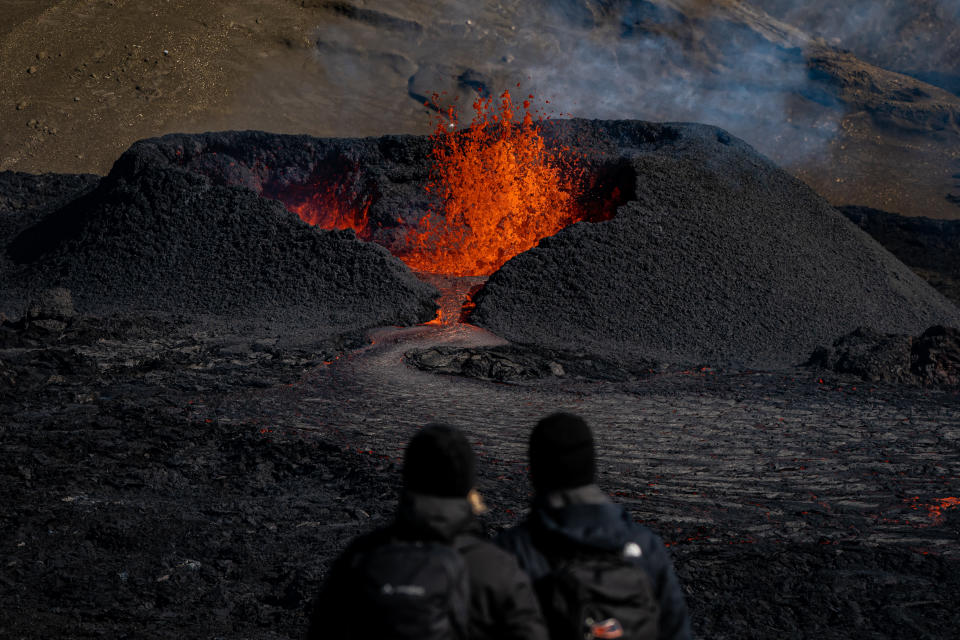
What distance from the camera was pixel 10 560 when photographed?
4.40 metres

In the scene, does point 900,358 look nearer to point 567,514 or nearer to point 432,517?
point 567,514

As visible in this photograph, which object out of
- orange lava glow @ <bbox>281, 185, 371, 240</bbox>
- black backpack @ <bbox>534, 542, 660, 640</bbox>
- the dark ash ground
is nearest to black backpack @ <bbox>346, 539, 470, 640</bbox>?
black backpack @ <bbox>534, 542, 660, 640</bbox>

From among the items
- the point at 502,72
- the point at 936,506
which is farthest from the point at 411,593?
the point at 502,72

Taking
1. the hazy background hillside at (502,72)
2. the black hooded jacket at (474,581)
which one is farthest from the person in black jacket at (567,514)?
the hazy background hillside at (502,72)

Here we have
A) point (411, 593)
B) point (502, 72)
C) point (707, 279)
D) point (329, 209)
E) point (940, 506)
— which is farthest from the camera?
point (502, 72)

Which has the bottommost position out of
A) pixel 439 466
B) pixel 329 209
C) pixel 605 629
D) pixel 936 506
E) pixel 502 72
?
pixel 936 506

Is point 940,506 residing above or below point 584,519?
below

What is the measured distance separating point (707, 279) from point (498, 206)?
3609 mm

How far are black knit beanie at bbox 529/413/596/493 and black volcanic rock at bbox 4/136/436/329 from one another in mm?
8550

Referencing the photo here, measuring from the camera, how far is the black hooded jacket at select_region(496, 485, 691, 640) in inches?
71.6

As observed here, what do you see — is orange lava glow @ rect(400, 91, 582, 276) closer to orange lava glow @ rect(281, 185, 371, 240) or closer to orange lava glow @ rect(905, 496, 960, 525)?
orange lava glow @ rect(281, 185, 371, 240)

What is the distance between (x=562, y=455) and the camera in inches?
71.9

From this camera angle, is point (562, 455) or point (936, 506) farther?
point (936, 506)

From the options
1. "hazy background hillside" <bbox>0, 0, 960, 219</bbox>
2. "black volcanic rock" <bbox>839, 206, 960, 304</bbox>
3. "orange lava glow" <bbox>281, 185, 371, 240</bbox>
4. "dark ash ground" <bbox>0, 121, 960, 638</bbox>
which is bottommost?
"dark ash ground" <bbox>0, 121, 960, 638</bbox>
